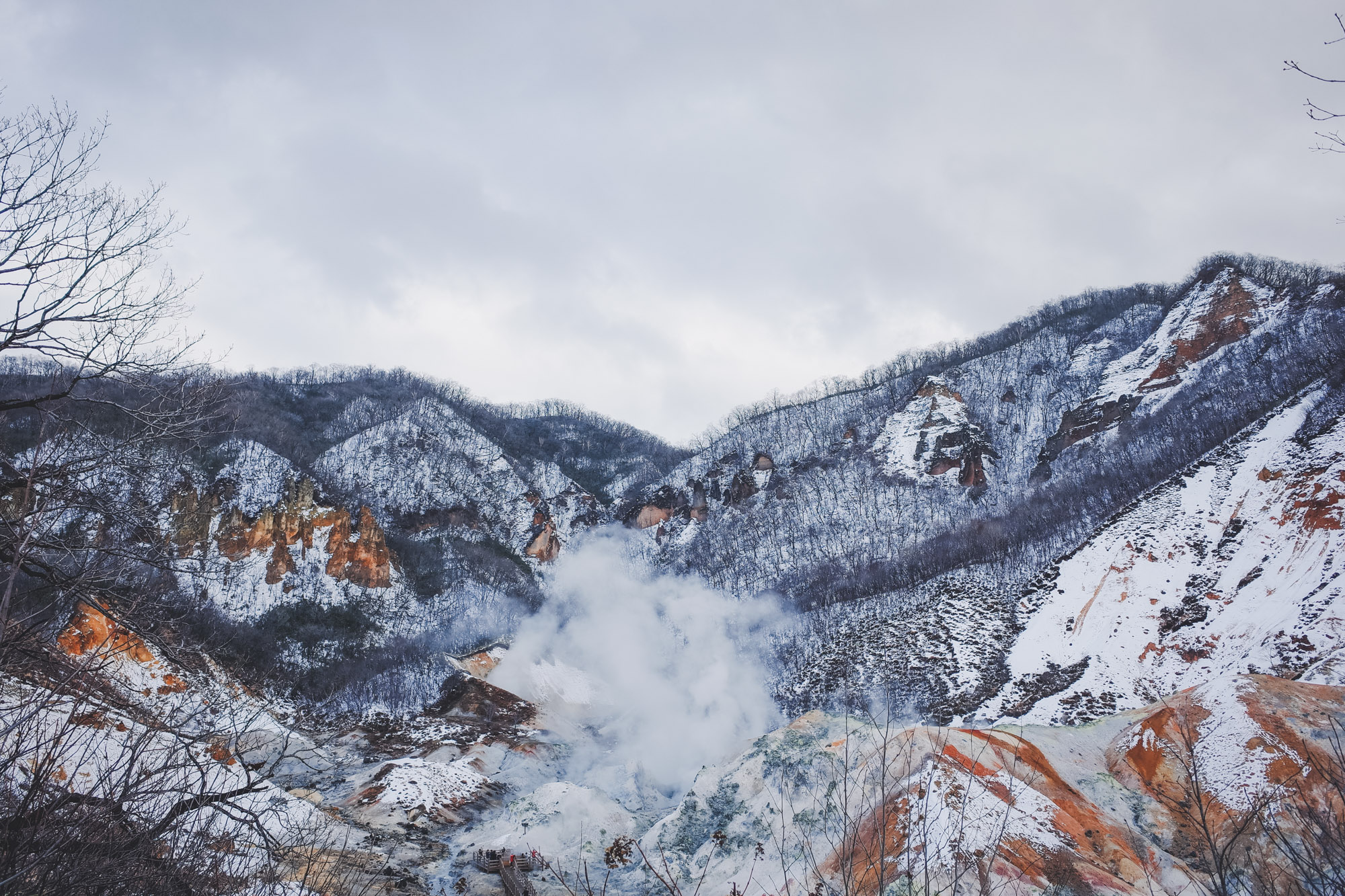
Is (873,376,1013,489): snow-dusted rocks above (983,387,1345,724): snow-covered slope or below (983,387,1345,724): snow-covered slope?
above

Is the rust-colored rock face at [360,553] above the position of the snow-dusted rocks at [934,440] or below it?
below

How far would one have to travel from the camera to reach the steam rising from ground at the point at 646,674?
2720 centimetres

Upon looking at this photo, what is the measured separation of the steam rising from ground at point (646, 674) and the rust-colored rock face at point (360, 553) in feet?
45.3

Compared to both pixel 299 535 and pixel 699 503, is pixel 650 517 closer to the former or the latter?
pixel 699 503

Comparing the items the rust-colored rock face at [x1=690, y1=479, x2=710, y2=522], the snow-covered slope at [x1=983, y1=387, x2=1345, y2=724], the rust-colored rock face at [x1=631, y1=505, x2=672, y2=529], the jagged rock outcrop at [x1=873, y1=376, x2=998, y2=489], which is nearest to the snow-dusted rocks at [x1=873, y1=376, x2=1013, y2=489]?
the jagged rock outcrop at [x1=873, y1=376, x2=998, y2=489]

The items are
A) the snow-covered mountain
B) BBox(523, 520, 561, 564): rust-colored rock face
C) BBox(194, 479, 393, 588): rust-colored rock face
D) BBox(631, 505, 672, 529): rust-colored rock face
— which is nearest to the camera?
the snow-covered mountain

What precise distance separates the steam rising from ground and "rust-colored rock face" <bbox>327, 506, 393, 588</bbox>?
13.8 metres

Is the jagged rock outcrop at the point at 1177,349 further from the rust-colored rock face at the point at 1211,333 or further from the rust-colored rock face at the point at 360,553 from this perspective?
the rust-colored rock face at the point at 360,553

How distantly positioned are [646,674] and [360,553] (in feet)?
91.6

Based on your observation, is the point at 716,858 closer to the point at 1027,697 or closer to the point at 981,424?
the point at 1027,697

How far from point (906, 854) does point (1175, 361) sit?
2615 inches

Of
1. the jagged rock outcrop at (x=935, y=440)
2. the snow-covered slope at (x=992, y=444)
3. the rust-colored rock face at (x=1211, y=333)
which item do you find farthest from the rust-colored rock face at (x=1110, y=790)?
the rust-colored rock face at (x=1211, y=333)

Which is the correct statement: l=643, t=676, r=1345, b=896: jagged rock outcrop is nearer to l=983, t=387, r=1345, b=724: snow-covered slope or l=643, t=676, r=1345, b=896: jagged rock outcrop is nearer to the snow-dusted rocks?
l=983, t=387, r=1345, b=724: snow-covered slope

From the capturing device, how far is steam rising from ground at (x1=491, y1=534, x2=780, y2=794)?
2720 cm
